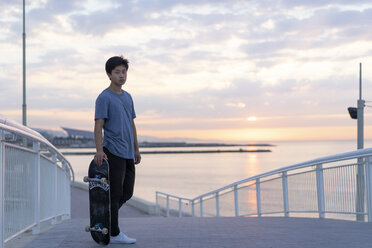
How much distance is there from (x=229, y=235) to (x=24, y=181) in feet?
6.97

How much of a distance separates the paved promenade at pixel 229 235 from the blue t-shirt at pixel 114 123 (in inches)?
35.3

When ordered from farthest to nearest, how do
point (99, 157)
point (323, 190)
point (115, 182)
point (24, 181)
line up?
point (323, 190) < point (24, 181) < point (115, 182) < point (99, 157)

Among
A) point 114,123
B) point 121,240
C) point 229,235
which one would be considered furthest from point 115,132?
point 229,235

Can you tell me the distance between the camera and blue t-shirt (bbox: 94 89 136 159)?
4637 mm

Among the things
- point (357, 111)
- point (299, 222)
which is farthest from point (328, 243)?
point (357, 111)

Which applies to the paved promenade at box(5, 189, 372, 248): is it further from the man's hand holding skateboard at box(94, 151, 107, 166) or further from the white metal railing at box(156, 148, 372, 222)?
the man's hand holding skateboard at box(94, 151, 107, 166)

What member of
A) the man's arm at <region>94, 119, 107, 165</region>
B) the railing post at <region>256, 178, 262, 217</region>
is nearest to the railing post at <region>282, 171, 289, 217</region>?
the railing post at <region>256, 178, 262, 217</region>

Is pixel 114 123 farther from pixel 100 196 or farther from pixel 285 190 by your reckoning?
pixel 285 190

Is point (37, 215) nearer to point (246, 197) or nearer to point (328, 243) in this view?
point (328, 243)

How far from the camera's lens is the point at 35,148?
534cm

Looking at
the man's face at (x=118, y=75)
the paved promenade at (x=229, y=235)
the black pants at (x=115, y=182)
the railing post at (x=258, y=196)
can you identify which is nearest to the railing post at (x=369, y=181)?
the paved promenade at (x=229, y=235)

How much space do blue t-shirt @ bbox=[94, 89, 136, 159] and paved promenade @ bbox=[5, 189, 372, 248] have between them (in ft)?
2.94

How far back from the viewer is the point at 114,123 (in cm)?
467

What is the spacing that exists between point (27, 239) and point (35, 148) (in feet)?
3.17
